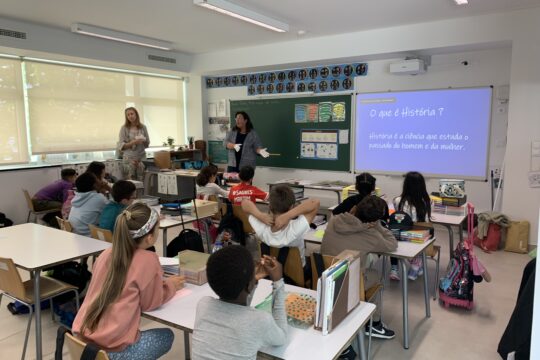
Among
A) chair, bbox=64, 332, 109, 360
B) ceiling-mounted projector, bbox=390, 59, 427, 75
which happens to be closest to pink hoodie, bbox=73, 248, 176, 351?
chair, bbox=64, 332, 109, 360

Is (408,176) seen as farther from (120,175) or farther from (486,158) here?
Result: (120,175)

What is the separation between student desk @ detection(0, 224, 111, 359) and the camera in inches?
96.7

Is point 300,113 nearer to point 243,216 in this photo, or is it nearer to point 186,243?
point 243,216

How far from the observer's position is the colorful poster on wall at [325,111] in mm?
6661

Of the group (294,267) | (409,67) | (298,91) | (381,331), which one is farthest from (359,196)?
(298,91)

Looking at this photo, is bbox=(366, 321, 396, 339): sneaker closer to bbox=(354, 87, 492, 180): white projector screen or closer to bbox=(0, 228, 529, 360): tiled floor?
bbox=(0, 228, 529, 360): tiled floor

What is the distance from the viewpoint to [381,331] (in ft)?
9.46

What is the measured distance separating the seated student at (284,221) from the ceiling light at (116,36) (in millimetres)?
4366

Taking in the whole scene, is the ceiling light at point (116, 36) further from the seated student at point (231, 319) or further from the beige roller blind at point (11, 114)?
the seated student at point (231, 319)

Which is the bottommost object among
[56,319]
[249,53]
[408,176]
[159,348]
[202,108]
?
[56,319]

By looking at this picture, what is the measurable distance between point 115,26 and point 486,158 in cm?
542

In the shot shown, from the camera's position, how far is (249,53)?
22.8 feet

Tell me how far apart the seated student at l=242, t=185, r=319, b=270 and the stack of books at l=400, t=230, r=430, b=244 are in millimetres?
811

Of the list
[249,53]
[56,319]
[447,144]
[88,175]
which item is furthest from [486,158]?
[56,319]
